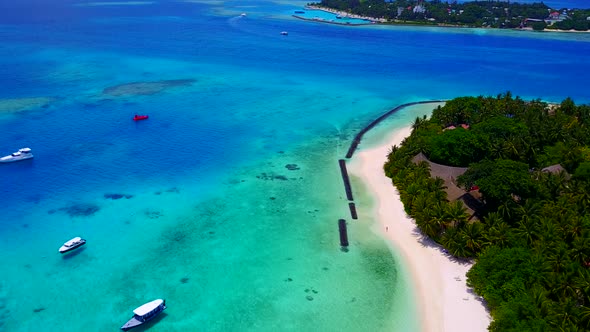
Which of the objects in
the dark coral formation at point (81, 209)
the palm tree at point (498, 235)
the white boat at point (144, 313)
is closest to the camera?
the white boat at point (144, 313)

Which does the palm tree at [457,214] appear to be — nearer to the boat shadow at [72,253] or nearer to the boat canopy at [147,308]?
the boat canopy at [147,308]

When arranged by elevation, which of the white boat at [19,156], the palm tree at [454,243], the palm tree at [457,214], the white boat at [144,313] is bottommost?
the white boat at [144,313]

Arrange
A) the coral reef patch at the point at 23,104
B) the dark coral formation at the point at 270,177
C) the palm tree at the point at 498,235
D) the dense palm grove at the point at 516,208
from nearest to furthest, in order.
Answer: the dense palm grove at the point at 516,208 < the palm tree at the point at 498,235 < the dark coral formation at the point at 270,177 < the coral reef patch at the point at 23,104

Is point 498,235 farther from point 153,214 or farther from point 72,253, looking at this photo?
point 72,253

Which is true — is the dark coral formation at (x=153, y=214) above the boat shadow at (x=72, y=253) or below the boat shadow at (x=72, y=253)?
above

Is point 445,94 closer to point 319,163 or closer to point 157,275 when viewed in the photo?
point 319,163

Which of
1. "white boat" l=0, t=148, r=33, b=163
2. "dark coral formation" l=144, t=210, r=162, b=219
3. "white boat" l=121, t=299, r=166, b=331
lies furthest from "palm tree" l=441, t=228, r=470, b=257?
"white boat" l=0, t=148, r=33, b=163

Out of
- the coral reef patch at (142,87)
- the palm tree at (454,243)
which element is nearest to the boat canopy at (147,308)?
the palm tree at (454,243)
